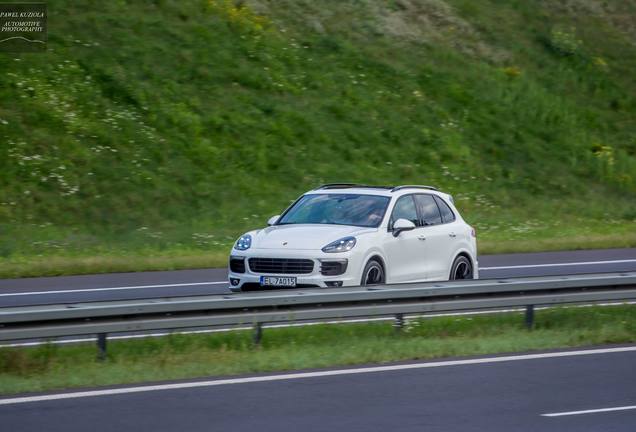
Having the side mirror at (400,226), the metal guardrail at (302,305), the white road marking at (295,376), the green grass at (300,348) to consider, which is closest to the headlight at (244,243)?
the green grass at (300,348)

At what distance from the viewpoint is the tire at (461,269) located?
15398 millimetres

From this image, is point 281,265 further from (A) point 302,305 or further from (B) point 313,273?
(A) point 302,305

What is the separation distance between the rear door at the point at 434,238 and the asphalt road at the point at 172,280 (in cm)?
334

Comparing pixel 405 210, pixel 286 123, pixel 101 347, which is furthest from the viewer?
pixel 286 123

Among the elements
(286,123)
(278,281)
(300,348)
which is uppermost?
(286,123)

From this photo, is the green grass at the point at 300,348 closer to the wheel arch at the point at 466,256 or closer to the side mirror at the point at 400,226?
the side mirror at the point at 400,226

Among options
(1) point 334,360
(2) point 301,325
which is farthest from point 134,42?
(1) point 334,360

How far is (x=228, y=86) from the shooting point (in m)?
30.6

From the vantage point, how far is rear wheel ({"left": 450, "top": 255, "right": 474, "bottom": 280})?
50.5ft

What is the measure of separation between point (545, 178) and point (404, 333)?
20.8m

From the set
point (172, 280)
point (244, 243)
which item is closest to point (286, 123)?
point (172, 280)

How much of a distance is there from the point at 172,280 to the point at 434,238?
533cm

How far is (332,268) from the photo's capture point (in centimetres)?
1338

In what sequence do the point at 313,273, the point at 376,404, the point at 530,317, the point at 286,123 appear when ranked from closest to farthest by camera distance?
the point at 376,404 < the point at 530,317 < the point at 313,273 < the point at 286,123
